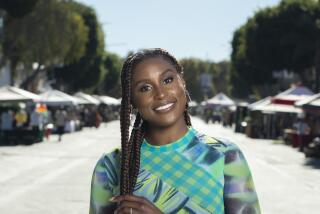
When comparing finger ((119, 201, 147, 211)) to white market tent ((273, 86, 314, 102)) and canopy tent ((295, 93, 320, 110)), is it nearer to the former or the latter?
canopy tent ((295, 93, 320, 110))

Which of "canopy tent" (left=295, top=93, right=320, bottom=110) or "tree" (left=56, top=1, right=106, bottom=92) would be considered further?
"tree" (left=56, top=1, right=106, bottom=92)

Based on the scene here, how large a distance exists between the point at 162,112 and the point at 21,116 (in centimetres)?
3441

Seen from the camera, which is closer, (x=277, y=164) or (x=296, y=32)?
(x=277, y=164)

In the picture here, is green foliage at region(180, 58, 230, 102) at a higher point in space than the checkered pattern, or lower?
lower

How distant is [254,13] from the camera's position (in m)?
62.3

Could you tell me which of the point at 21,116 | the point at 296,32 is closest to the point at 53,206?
the point at 21,116

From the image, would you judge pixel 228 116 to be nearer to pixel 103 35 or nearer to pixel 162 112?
pixel 103 35

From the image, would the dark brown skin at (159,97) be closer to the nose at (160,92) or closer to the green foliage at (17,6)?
the nose at (160,92)

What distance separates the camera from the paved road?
42.6ft

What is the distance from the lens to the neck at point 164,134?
7.85ft

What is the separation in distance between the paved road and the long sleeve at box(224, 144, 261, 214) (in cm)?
999

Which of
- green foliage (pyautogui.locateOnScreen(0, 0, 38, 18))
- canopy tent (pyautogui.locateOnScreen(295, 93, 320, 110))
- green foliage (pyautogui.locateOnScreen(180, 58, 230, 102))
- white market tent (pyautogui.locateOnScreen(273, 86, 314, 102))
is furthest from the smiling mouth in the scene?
green foliage (pyautogui.locateOnScreen(180, 58, 230, 102))

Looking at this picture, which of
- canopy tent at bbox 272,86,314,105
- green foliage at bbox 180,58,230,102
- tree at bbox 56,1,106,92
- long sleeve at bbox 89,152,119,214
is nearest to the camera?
long sleeve at bbox 89,152,119,214

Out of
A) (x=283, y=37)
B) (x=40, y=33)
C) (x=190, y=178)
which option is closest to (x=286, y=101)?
(x=40, y=33)
